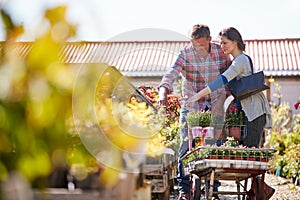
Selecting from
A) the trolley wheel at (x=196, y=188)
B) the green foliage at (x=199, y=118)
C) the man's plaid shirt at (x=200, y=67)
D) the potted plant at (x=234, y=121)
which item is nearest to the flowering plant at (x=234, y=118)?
the potted plant at (x=234, y=121)

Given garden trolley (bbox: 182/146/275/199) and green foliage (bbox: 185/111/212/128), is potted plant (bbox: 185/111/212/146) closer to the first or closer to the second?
green foliage (bbox: 185/111/212/128)

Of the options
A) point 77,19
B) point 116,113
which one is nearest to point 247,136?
point 116,113

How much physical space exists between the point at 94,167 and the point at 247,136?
9.76ft

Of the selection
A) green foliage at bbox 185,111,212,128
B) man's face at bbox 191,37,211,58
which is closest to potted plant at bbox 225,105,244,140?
green foliage at bbox 185,111,212,128

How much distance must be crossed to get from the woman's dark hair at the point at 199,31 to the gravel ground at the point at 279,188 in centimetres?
215

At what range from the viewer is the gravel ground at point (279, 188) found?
20.9 feet

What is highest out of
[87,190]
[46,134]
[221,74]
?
[221,74]

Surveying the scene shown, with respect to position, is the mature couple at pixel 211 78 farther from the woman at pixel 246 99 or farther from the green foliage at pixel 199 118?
the green foliage at pixel 199 118

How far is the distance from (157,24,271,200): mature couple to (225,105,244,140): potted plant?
0.04m

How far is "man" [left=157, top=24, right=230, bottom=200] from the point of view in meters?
4.48

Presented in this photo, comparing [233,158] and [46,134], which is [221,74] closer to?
[233,158]

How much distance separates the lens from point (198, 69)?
4.60 m

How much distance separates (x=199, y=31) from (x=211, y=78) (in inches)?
14.1

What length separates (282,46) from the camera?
54.0 ft
